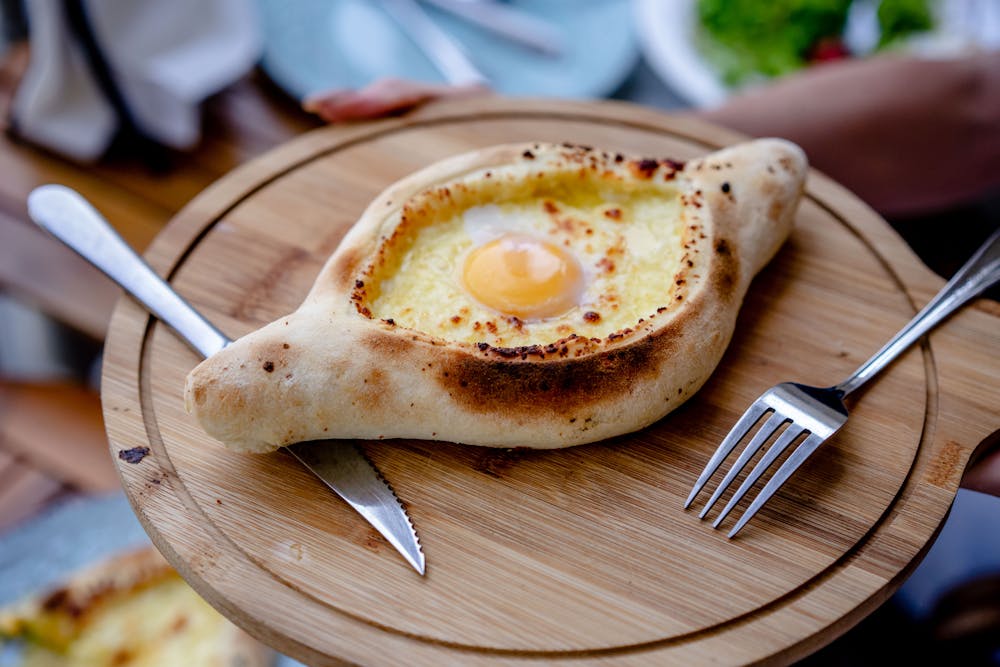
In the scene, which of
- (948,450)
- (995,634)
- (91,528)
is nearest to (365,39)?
(91,528)

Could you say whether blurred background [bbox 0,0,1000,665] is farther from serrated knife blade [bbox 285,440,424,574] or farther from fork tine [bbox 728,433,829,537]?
serrated knife blade [bbox 285,440,424,574]

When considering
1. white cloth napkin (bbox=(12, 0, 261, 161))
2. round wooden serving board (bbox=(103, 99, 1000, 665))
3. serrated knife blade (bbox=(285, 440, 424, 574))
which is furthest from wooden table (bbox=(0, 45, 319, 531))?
serrated knife blade (bbox=(285, 440, 424, 574))

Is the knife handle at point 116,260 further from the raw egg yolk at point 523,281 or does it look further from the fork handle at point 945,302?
the fork handle at point 945,302

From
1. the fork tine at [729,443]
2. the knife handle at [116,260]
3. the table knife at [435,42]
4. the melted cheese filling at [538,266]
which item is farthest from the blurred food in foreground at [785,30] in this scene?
the knife handle at [116,260]

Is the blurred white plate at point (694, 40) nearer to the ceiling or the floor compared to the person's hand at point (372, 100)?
nearer to the floor

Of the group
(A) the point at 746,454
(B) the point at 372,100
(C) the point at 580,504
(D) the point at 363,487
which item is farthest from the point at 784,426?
(B) the point at 372,100

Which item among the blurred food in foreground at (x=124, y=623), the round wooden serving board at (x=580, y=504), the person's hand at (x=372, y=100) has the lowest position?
the blurred food in foreground at (x=124, y=623)

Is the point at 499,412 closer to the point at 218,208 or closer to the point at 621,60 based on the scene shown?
the point at 218,208
